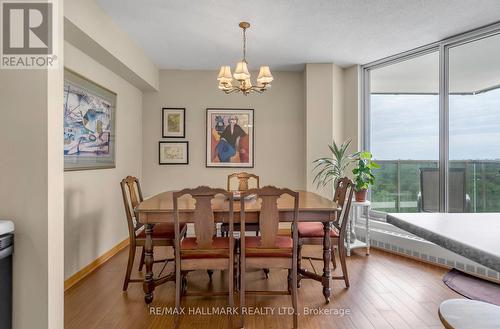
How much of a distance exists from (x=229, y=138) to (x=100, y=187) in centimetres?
203

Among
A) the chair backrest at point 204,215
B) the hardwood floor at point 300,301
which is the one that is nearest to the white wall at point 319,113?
the hardwood floor at point 300,301

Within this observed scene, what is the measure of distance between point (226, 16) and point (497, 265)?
2.94 metres

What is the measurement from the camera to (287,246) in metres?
2.27

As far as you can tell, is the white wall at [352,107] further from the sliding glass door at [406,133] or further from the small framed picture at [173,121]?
the small framed picture at [173,121]

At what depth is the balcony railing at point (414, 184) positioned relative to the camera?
10.5 feet

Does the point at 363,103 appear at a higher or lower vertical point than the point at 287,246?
higher

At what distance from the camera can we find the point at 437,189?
11.9 feet

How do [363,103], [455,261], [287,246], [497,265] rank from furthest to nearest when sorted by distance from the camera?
[363,103], [455,261], [287,246], [497,265]

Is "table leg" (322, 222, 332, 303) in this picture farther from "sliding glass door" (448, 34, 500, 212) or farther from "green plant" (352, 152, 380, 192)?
"sliding glass door" (448, 34, 500, 212)

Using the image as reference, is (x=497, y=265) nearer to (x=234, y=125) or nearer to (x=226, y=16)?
(x=226, y=16)

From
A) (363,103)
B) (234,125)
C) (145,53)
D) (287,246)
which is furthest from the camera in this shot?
(234,125)

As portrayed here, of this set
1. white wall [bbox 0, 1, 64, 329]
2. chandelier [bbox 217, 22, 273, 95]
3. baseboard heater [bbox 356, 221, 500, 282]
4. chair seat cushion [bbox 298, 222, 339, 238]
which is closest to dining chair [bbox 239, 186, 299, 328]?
chair seat cushion [bbox 298, 222, 339, 238]

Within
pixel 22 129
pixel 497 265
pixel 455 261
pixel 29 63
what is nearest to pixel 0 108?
pixel 22 129

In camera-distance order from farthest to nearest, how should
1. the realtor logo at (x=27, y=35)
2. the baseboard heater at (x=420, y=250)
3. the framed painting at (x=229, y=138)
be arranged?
1. the framed painting at (x=229, y=138)
2. the baseboard heater at (x=420, y=250)
3. the realtor logo at (x=27, y=35)
